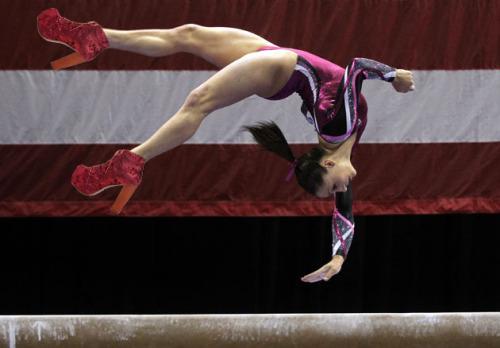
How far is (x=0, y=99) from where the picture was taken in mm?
3068

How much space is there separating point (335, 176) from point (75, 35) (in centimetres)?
108

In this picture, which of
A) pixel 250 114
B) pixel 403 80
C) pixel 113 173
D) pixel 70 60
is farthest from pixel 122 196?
pixel 403 80

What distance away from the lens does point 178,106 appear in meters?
3.14

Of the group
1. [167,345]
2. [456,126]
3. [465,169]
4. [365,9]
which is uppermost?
[365,9]

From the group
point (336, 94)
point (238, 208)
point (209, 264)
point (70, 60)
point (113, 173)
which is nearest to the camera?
point (113, 173)

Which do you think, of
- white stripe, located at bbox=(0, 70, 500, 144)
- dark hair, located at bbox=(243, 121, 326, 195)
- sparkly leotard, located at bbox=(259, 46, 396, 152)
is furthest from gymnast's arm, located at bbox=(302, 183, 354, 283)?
white stripe, located at bbox=(0, 70, 500, 144)

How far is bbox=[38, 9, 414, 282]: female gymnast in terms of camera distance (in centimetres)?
233

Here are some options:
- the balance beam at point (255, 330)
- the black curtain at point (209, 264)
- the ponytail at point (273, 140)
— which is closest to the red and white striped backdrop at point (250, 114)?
the black curtain at point (209, 264)

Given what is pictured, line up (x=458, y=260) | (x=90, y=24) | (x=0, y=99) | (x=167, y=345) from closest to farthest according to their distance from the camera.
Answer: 1. (x=167, y=345)
2. (x=90, y=24)
3. (x=0, y=99)
4. (x=458, y=260)

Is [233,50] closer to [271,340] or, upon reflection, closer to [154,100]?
[154,100]

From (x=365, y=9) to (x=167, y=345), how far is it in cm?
181

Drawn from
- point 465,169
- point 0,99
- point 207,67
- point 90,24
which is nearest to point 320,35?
point 207,67

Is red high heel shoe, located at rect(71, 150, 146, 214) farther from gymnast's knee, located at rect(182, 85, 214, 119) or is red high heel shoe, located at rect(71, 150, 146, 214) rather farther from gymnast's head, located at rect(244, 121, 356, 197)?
gymnast's head, located at rect(244, 121, 356, 197)

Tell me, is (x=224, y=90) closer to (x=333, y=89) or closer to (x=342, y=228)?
(x=333, y=89)
